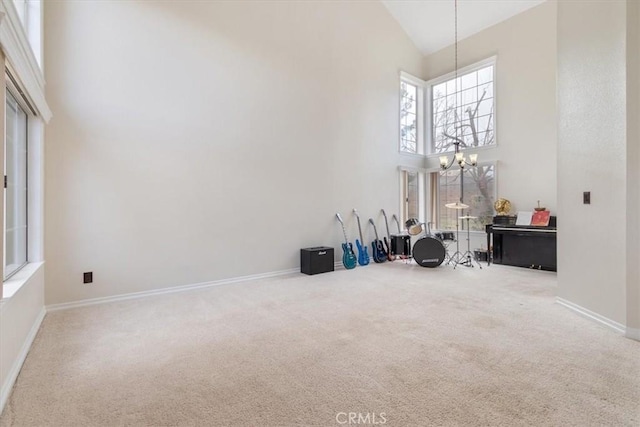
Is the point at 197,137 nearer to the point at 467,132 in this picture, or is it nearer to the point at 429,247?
the point at 429,247

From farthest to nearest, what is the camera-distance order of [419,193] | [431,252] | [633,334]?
[419,193], [431,252], [633,334]

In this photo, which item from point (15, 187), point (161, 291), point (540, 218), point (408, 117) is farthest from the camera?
point (408, 117)

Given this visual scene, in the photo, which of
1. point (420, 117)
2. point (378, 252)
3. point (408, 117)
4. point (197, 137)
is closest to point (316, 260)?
point (378, 252)

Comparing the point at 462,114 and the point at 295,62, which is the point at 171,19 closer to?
the point at 295,62

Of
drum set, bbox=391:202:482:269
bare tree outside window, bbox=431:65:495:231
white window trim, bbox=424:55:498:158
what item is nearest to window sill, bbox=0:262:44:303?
drum set, bbox=391:202:482:269

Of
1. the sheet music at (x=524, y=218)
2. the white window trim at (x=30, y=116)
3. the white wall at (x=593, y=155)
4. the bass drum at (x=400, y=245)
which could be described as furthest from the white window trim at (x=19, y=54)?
the sheet music at (x=524, y=218)

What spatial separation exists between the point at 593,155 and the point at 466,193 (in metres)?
3.78

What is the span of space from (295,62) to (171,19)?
1.84m

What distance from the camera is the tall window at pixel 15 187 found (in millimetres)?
2584

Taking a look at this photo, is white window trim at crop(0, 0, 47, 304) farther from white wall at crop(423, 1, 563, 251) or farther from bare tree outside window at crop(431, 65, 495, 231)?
white wall at crop(423, 1, 563, 251)

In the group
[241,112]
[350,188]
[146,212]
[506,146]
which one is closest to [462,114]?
[506,146]

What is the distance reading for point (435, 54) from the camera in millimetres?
7320

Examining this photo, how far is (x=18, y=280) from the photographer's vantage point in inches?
95.5

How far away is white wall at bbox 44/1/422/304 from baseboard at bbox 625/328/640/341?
378cm
